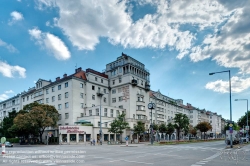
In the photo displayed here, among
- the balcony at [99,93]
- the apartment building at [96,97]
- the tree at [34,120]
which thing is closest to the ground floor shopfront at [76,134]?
the apartment building at [96,97]

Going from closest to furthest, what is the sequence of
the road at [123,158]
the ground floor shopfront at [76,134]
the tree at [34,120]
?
the road at [123,158] < the tree at [34,120] < the ground floor shopfront at [76,134]

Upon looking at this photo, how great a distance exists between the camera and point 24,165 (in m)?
13.0

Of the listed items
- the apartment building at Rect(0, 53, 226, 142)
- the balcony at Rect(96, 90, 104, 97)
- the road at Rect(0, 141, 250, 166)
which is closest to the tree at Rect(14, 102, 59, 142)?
the apartment building at Rect(0, 53, 226, 142)

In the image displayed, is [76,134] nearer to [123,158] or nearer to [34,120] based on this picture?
[34,120]

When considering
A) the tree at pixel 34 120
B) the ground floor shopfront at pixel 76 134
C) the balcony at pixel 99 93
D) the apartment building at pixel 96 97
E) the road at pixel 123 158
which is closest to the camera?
the road at pixel 123 158

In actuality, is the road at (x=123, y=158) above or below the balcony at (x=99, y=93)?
below

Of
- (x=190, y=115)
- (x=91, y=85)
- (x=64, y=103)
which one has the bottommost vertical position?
(x=190, y=115)

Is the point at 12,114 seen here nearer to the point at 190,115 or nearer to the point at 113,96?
the point at 113,96

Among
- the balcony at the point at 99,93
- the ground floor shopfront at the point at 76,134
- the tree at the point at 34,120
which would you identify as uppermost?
the balcony at the point at 99,93

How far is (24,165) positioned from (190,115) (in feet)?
404

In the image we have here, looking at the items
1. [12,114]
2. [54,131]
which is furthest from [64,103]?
[12,114]

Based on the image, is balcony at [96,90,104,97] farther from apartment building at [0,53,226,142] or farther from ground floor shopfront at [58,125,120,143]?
ground floor shopfront at [58,125,120,143]

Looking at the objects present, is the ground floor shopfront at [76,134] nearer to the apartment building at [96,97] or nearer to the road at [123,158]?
the apartment building at [96,97]

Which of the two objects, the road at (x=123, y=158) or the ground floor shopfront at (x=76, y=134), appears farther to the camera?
the ground floor shopfront at (x=76, y=134)
